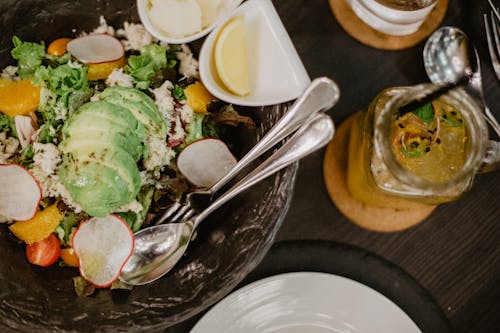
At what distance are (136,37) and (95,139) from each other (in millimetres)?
232

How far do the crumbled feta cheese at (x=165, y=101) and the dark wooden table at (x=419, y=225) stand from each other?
10.3 inches

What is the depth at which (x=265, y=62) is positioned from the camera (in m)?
0.92

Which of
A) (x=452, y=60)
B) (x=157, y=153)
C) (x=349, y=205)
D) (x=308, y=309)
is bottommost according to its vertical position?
(x=308, y=309)

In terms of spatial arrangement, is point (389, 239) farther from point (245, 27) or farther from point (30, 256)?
point (30, 256)

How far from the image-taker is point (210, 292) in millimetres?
881

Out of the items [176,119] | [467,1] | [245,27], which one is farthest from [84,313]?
[467,1]

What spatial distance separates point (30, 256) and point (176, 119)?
1.11ft

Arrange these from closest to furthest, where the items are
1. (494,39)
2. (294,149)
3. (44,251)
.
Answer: (294,149), (44,251), (494,39)

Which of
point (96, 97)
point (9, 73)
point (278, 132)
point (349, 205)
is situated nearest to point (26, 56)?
point (9, 73)

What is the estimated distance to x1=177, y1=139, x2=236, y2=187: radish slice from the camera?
3.01 feet

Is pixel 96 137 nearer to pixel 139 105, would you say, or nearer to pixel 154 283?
pixel 139 105

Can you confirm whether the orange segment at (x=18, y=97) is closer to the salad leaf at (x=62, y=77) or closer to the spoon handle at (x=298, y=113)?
the salad leaf at (x=62, y=77)

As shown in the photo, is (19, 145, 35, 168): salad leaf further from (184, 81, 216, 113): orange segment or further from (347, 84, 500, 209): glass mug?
(347, 84, 500, 209): glass mug

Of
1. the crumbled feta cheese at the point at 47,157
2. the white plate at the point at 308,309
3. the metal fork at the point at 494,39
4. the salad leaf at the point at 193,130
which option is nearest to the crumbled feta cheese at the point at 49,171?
the crumbled feta cheese at the point at 47,157
